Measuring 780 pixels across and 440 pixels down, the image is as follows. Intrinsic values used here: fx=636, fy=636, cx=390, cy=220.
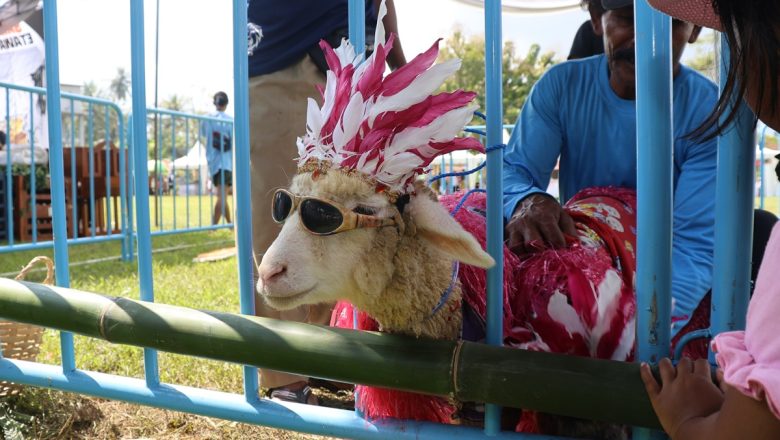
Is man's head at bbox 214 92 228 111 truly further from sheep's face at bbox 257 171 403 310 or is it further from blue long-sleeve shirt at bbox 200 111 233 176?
sheep's face at bbox 257 171 403 310

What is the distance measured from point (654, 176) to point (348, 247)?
1.78 feet

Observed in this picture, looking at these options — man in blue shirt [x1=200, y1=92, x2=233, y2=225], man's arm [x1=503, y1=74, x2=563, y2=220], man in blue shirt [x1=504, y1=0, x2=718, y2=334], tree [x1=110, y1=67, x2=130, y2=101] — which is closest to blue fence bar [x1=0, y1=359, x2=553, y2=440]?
man in blue shirt [x1=504, y1=0, x2=718, y2=334]

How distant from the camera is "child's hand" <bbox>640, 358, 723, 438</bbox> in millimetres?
927

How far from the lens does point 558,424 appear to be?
1.25 meters

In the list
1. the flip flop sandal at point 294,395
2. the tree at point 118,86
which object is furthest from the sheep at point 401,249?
the tree at point 118,86

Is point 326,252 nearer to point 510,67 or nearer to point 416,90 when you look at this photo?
point 416,90

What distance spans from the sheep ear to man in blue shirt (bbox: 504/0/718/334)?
0.44 meters

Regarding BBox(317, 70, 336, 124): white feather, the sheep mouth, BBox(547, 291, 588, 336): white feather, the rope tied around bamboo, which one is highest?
BBox(317, 70, 336, 124): white feather

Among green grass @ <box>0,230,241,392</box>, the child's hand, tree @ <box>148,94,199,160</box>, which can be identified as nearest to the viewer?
the child's hand

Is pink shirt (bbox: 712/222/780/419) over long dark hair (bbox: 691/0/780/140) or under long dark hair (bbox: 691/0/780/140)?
Answer: under

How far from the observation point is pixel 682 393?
3.13 ft

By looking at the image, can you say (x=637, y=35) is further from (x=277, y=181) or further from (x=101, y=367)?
(x=101, y=367)

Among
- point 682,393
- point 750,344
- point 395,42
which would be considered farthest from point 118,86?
point 750,344

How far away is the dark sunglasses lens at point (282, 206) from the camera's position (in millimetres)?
1200
